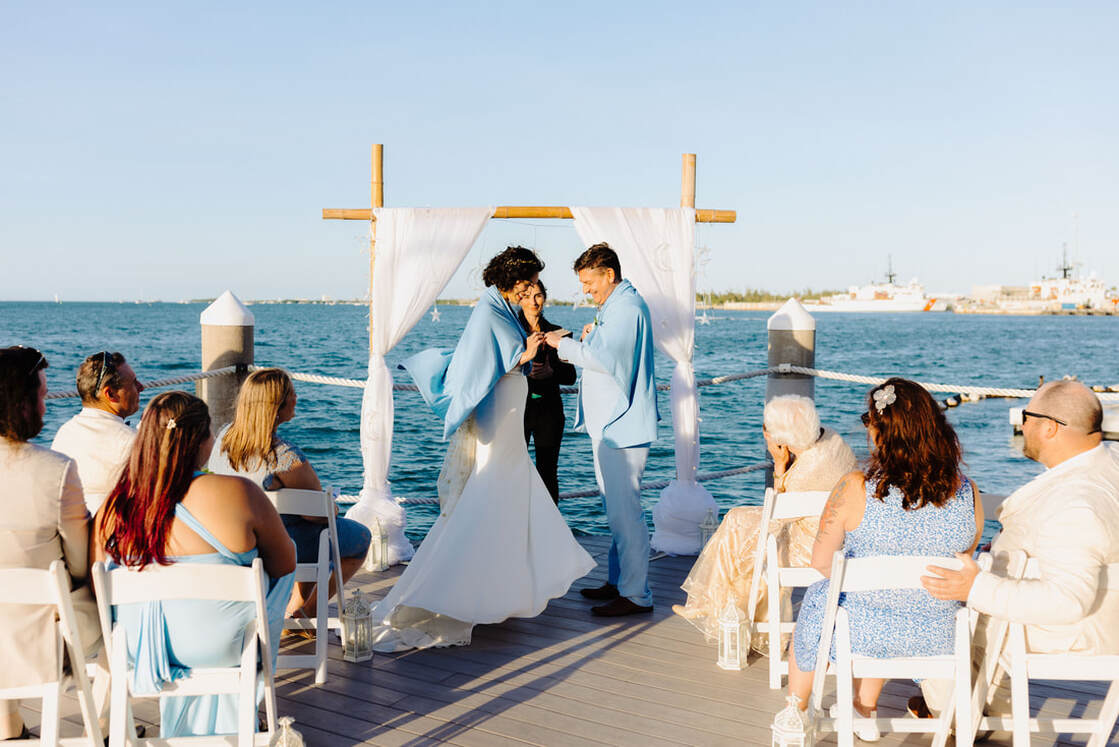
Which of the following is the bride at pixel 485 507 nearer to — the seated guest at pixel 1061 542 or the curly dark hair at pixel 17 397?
the curly dark hair at pixel 17 397

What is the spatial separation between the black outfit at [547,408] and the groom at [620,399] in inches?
14.2

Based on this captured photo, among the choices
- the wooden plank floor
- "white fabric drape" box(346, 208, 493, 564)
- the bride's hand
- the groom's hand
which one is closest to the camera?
the wooden plank floor

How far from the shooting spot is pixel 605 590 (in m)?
3.87

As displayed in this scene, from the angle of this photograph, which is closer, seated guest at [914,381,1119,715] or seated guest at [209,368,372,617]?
seated guest at [914,381,1119,715]

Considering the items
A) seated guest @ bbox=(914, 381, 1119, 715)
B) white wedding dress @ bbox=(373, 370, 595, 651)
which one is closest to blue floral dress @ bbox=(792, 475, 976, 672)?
seated guest @ bbox=(914, 381, 1119, 715)

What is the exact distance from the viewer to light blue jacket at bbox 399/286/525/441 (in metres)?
A: 3.35

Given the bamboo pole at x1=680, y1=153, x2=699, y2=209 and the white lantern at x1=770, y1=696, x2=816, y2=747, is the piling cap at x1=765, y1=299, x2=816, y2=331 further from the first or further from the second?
the white lantern at x1=770, y1=696, x2=816, y2=747

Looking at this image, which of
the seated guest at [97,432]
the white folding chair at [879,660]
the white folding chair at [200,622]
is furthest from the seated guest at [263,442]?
the white folding chair at [879,660]

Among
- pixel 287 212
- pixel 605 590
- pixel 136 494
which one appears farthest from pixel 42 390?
pixel 287 212

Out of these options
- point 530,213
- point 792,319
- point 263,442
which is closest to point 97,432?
point 263,442

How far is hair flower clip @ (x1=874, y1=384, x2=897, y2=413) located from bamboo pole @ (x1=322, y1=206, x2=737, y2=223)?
2658mm

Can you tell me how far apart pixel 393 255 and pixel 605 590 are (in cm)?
204

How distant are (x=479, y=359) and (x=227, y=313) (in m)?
1.93

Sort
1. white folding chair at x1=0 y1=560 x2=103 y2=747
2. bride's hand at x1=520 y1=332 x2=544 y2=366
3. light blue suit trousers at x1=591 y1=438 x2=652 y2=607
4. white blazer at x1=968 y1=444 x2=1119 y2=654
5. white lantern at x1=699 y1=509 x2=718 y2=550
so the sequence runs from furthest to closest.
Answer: white lantern at x1=699 y1=509 x2=718 y2=550
light blue suit trousers at x1=591 y1=438 x2=652 y2=607
bride's hand at x1=520 y1=332 x2=544 y2=366
white blazer at x1=968 y1=444 x2=1119 y2=654
white folding chair at x1=0 y1=560 x2=103 y2=747
